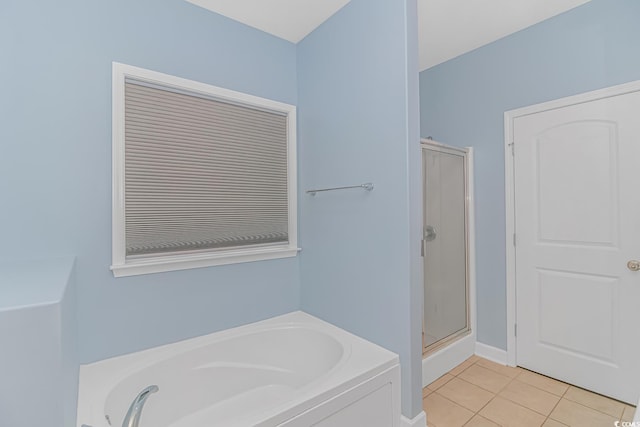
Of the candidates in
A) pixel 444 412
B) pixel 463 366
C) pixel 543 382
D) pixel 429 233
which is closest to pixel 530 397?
pixel 543 382

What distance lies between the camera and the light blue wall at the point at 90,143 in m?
1.35

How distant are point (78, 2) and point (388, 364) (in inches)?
98.8

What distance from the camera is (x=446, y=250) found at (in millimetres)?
2430

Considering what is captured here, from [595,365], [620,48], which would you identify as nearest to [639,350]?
[595,365]

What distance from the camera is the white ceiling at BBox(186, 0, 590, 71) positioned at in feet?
6.23

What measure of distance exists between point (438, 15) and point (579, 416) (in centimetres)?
277

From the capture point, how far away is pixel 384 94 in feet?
5.53

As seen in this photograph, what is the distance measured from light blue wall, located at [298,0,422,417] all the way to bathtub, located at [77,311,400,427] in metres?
0.16

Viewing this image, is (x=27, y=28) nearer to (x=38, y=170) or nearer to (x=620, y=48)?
(x=38, y=170)

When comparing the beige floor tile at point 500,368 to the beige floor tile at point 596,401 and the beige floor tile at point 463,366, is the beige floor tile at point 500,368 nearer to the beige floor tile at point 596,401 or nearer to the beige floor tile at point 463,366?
the beige floor tile at point 463,366

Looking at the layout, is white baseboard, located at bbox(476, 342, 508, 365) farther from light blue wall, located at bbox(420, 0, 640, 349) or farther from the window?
the window

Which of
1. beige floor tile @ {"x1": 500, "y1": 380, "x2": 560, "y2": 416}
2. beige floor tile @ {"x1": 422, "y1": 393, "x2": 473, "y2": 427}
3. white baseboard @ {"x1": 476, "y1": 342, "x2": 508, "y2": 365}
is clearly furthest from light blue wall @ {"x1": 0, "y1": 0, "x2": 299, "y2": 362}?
white baseboard @ {"x1": 476, "y1": 342, "x2": 508, "y2": 365}

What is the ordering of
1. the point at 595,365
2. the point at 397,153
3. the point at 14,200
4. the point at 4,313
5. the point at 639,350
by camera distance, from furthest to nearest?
the point at 595,365 → the point at 639,350 → the point at 397,153 → the point at 14,200 → the point at 4,313

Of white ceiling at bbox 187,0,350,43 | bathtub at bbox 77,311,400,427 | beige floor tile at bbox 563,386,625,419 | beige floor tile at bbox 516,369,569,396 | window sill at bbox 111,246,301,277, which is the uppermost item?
white ceiling at bbox 187,0,350,43
